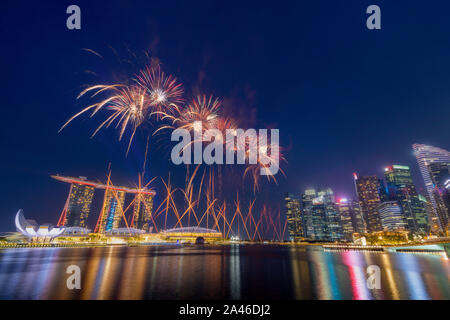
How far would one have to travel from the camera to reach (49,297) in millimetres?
18578

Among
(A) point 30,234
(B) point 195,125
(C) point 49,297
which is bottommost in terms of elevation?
(C) point 49,297

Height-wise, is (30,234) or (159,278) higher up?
(30,234)

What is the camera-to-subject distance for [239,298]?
63.4 feet
